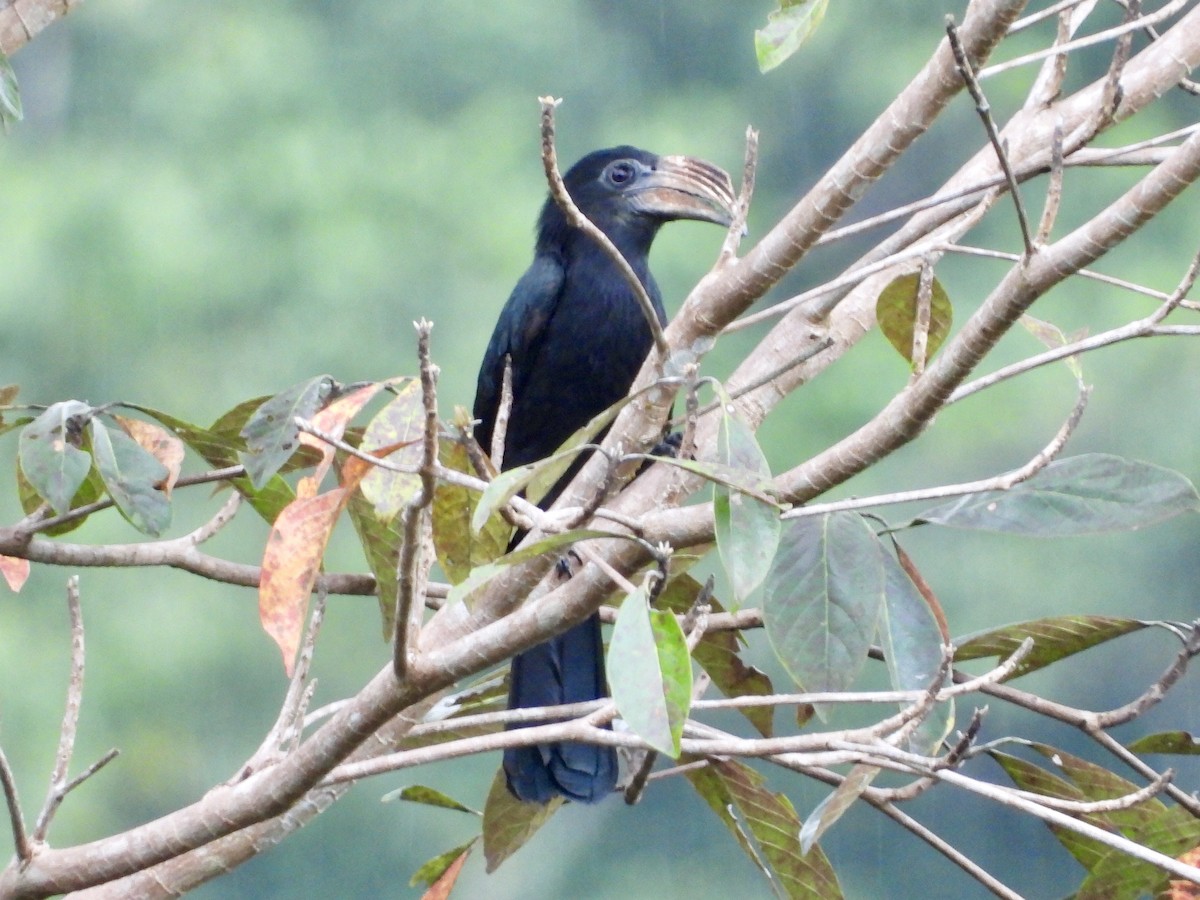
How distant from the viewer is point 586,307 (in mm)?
2531

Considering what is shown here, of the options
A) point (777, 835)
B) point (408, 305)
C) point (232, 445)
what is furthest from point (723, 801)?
point (408, 305)

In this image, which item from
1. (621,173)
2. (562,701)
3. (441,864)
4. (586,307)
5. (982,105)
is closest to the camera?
(982,105)

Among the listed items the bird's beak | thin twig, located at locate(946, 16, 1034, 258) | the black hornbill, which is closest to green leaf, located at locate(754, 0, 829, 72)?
thin twig, located at locate(946, 16, 1034, 258)

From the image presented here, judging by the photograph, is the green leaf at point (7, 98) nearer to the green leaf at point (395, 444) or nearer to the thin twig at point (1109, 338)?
the green leaf at point (395, 444)

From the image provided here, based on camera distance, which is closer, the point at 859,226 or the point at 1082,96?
the point at 859,226

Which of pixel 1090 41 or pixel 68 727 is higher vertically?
pixel 1090 41

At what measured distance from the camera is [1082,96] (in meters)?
1.57

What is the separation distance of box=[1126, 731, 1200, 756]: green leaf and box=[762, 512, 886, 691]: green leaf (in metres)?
0.39

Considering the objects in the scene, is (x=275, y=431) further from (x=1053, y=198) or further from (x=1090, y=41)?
(x=1090, y=41)

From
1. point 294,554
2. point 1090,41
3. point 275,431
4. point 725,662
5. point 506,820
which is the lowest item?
point 506,820

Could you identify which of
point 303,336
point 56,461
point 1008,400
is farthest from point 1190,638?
point 303,336

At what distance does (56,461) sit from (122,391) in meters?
4.68

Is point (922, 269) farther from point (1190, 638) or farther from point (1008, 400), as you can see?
point (1008, 400)

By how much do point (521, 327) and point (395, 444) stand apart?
1.49 m
